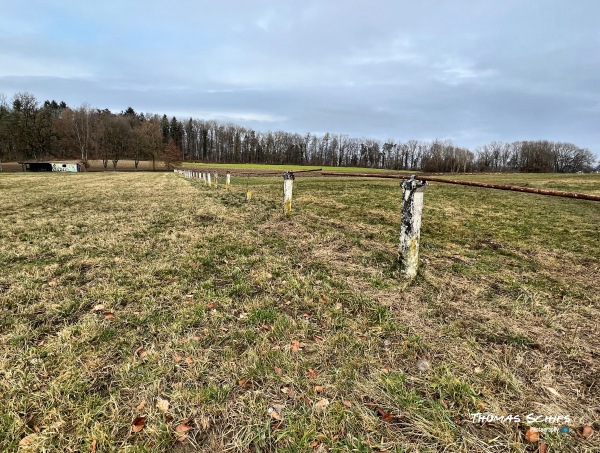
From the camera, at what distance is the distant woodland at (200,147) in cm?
6769

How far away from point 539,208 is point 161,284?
14657 millimetres

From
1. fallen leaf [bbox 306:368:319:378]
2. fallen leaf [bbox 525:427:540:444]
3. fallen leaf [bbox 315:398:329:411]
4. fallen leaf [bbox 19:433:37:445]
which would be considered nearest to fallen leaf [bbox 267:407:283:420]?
fallen leaf [bbox 315:398:329:411]

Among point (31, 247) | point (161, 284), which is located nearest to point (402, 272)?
point (161, 284)

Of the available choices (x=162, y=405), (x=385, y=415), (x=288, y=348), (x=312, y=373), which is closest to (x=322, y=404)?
(x=312, y=373)

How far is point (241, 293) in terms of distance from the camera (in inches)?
157

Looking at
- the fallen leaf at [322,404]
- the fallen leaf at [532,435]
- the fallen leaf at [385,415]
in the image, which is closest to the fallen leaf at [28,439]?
the fallen leaf at [322,404]

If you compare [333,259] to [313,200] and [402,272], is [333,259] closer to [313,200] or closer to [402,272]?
[402,272]

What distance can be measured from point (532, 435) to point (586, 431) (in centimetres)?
38

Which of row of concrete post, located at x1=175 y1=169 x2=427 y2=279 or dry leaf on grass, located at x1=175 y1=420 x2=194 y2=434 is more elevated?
row of concrete post, located at x1=175 y1=169 x2=427 y2=279

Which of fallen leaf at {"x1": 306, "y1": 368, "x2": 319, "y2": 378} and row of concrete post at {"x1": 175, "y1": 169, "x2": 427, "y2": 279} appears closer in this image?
fallen leaf at {"x1": 306, "y1": 368, "x2": 319, "y2": 378}

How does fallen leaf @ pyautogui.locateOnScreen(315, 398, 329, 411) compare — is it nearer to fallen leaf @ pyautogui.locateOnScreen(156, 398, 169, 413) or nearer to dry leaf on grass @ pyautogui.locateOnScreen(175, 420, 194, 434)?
dry leaf on grass @ pyautogui.locateOnScreen(175, 420, 194, 434)

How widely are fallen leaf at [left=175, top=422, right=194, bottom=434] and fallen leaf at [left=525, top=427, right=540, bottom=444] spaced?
2.22 meters

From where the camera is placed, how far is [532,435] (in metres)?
1.97

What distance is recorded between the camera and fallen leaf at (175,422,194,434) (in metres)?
2.02
